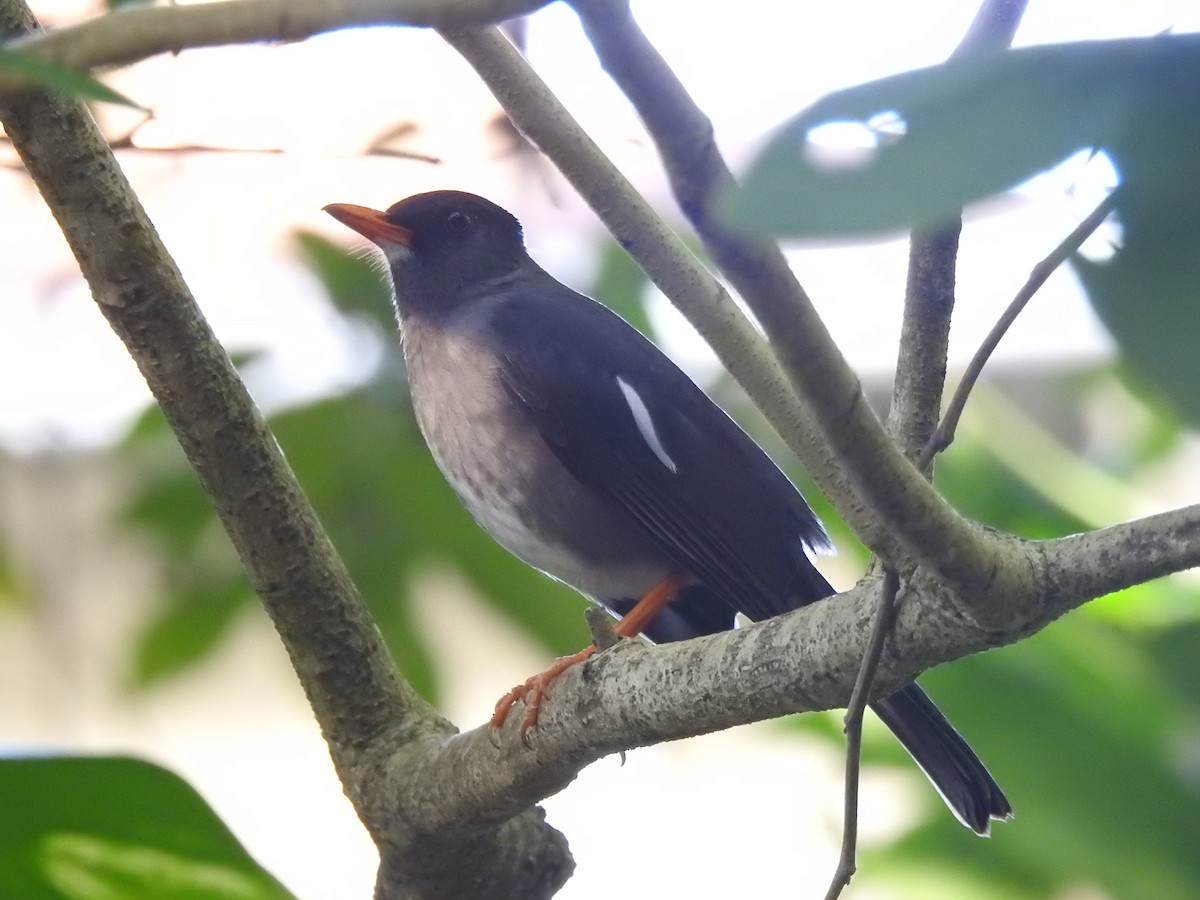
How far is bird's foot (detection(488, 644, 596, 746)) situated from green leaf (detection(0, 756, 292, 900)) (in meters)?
0.47

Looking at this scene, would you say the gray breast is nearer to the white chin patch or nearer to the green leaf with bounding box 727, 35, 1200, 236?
the white chin patch

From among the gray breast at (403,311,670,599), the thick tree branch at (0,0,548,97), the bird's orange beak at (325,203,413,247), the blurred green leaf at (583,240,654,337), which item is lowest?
the thick tree branch at (0,0,548,97)

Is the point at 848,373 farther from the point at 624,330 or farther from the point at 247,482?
the point at 624,330

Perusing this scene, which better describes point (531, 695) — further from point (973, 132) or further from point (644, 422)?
point (973, 132)

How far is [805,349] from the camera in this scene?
1.19m

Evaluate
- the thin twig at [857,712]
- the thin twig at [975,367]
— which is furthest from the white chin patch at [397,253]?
the thin twig at [857,712]

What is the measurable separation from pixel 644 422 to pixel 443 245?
901mm

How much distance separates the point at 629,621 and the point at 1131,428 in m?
1.87

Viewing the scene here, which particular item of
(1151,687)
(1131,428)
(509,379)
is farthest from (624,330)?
(1131,428)

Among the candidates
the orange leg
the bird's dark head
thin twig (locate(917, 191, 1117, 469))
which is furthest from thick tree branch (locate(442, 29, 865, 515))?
the bird's dark head

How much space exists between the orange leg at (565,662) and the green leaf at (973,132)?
1.71 meters

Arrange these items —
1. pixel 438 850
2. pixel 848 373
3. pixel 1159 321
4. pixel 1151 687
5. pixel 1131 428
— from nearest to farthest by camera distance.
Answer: pixel 1159 321 → pixel 848 373 → pixel 438 850 → pixel 1151 687 → pixel 1131 428

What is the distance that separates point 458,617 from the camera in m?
3.36

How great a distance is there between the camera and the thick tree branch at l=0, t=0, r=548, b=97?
93 centimetres
